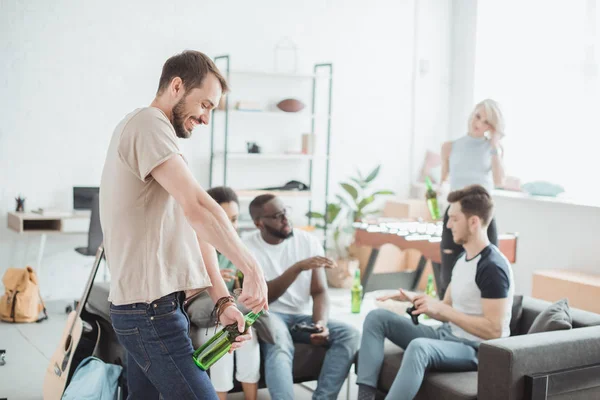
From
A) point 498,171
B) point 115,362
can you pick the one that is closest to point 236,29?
point 498,171

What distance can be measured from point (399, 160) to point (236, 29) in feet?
6.45

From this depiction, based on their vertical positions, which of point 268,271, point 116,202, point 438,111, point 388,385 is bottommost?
point 388,385

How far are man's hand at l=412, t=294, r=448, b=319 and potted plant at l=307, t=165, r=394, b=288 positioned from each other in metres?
3.48

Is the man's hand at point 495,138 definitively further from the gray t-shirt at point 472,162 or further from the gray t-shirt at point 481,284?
the gray t-shirt at point 481,284

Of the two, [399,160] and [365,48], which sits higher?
[365,48]

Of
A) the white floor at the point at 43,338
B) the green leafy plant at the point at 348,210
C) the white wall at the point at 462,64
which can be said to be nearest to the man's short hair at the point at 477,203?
the white floor at the point at 43,338

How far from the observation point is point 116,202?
182 cm

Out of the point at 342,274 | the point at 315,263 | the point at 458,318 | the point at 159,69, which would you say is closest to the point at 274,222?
the point at 315,263

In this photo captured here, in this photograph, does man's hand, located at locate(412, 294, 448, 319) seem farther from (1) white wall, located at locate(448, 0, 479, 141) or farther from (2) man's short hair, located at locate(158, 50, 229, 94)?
(1) white wall, located at locate(448, 0, 479, 141)

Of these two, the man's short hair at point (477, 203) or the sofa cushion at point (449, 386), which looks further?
the man's short hair at point (477, 203)

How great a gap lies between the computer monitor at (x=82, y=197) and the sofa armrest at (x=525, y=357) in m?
3.84

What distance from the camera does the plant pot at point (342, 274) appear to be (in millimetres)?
6676

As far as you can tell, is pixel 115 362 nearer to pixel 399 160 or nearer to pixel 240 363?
pixel 240 363

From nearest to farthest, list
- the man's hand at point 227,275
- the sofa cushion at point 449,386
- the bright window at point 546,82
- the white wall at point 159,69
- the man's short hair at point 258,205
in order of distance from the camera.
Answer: the sofa cushion at point 449,386 < the man's hand at point 227,275 < the man's short hair at point 258,205 < the white wall at point 159,69 < the bright window at point 546,82
